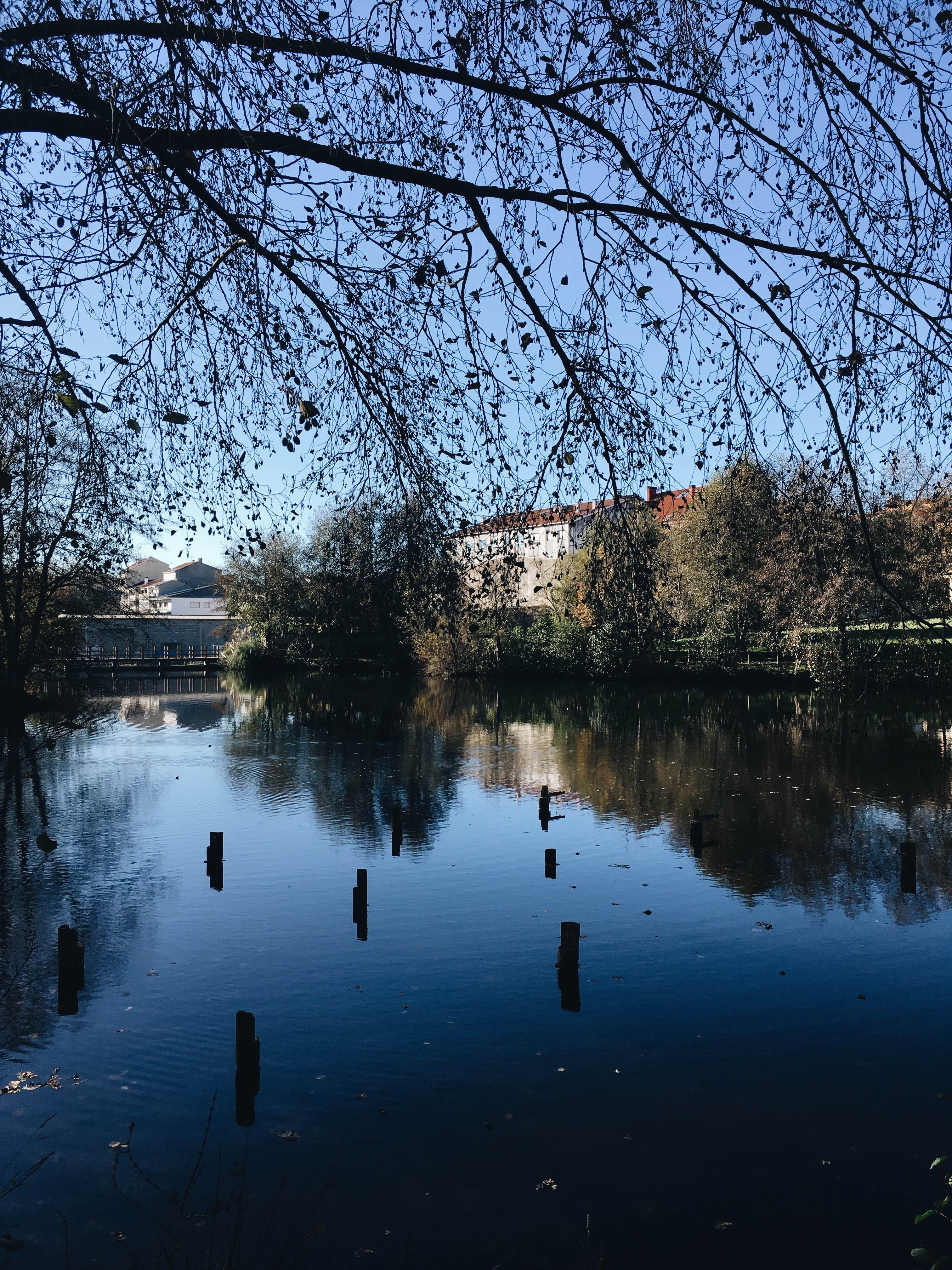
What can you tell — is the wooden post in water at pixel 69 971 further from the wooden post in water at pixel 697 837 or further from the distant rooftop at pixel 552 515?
the wooden post in water at pixel 697 837

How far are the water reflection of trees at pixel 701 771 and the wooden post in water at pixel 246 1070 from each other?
5.81m

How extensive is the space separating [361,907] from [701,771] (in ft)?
47.4

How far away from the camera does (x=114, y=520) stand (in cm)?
661

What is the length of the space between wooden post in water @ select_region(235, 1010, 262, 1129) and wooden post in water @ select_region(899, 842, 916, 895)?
993cm

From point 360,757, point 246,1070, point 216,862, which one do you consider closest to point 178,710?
point 360,757

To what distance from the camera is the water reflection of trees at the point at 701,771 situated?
15203 millimetres

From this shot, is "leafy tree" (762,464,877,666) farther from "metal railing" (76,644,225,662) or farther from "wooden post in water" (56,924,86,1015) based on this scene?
"metal railing" (76,644,225,662)

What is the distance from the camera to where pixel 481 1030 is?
933 centimetres

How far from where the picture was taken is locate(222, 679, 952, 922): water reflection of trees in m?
15.2

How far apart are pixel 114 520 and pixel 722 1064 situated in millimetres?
7338

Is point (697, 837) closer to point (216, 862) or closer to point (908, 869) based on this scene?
point (908, 869)

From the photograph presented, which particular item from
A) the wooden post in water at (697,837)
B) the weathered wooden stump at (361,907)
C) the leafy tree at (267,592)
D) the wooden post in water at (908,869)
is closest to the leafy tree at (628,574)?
the weathered wooden stump at (361,907)

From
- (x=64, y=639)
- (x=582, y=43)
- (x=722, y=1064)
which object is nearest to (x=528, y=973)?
(x=722, y=1064)

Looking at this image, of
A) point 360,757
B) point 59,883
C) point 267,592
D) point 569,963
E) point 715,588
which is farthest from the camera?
point 267,592
